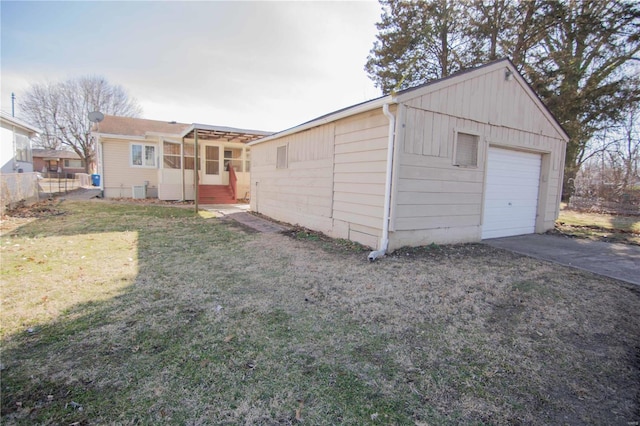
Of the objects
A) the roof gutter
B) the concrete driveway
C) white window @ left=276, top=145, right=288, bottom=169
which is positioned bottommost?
the concrete driveway

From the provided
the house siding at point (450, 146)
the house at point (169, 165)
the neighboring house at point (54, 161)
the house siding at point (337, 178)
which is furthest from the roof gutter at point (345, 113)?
the neighboring house at point (54, 161)

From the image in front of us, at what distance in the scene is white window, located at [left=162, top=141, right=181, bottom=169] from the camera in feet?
48.9

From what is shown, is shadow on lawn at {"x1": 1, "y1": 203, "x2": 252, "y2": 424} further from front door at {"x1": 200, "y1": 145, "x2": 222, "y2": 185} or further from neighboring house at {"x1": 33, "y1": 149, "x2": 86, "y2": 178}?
neighboring house at {"x1": 33, "y1": 149, "x2": 86, "y2": 178}

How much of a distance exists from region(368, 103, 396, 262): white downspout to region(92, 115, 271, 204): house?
992 centimetres

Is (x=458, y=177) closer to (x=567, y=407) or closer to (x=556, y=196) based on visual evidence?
(x=556, y=196)

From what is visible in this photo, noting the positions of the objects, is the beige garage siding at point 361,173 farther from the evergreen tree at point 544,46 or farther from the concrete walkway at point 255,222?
the evergreen tree at point 544,46

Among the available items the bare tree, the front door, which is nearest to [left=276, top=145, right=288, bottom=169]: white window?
the front door

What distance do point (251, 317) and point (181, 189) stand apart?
13.5 meters

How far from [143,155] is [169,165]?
2683 mm

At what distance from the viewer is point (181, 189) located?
15094mm

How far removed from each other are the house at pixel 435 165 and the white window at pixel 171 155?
875cm

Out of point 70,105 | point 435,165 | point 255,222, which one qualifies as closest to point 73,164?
point 70,105

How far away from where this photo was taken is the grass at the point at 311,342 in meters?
2.00

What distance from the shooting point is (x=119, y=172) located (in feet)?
53.2
